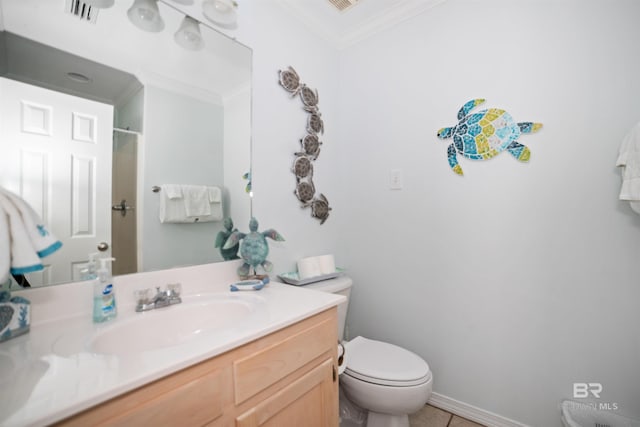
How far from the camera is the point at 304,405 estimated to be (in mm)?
931

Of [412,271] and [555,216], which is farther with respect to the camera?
[412,271]

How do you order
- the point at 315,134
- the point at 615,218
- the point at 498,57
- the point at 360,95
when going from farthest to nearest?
the point at 360,95, the point at 315,134, the point at 498,57, the point at 615,218

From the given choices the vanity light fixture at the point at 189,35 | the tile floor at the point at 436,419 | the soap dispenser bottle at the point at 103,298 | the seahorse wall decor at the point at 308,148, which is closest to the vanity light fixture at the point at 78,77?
the vanity light fixture at the point at 189,35

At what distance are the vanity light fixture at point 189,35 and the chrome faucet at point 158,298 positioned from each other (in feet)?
3.42

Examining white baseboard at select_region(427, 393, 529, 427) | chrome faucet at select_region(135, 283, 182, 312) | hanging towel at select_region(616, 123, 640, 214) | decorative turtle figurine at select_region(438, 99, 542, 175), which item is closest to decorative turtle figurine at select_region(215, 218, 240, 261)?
chrome faucet at select_region(135, 283, 182, 312)

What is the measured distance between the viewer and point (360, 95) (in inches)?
76.5

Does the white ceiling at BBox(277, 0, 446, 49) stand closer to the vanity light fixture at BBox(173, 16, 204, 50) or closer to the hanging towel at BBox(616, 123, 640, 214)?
the vanity light fixture at BBox(173, 16, 204, 50)

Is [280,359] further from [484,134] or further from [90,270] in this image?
[484,134]

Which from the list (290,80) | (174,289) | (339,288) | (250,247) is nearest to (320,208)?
(339,288)

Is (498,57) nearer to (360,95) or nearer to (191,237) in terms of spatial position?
(360,95)

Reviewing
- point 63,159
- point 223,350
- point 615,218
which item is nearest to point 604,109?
point 615,218

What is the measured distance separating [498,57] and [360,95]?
81 cm

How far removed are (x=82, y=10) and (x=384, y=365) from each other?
186cm

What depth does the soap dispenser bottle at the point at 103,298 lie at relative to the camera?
2.87 feet
